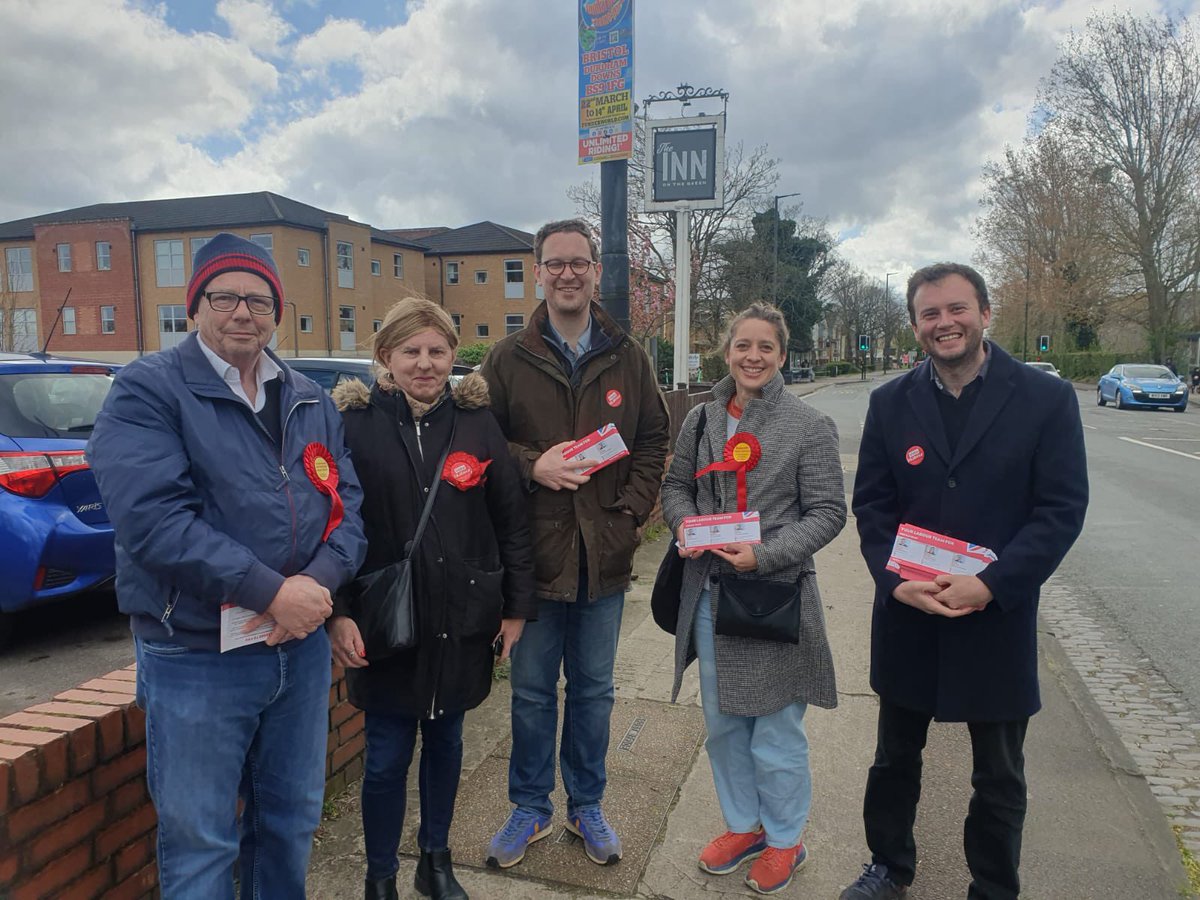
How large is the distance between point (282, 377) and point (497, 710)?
7.78 ft

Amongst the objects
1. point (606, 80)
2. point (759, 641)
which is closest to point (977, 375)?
point (759, 641)

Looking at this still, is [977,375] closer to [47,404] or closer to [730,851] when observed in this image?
[730,851]

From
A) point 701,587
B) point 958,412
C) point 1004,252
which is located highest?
point 1004,252

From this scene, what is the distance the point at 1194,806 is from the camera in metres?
3.28

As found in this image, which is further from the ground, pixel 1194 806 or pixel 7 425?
pixel 7 425

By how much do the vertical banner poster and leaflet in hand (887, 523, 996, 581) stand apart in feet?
14.7

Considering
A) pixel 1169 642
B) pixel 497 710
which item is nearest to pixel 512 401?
pixel 497 710

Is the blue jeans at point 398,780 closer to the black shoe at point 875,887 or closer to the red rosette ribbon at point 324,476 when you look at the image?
the red rosette ribbon at point 324,476

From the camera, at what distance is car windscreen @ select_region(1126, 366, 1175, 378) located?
2667 centimetres

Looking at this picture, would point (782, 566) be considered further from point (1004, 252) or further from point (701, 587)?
point (1004, 252)

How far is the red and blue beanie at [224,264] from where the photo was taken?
2076 millimetres

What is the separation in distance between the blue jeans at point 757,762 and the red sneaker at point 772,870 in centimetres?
3

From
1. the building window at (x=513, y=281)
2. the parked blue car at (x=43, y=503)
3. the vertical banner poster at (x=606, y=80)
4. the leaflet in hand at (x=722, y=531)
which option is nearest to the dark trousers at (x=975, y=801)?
the leaflet in hand at (x=722, y=531)

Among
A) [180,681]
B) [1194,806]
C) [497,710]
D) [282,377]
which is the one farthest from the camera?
[497,710]
